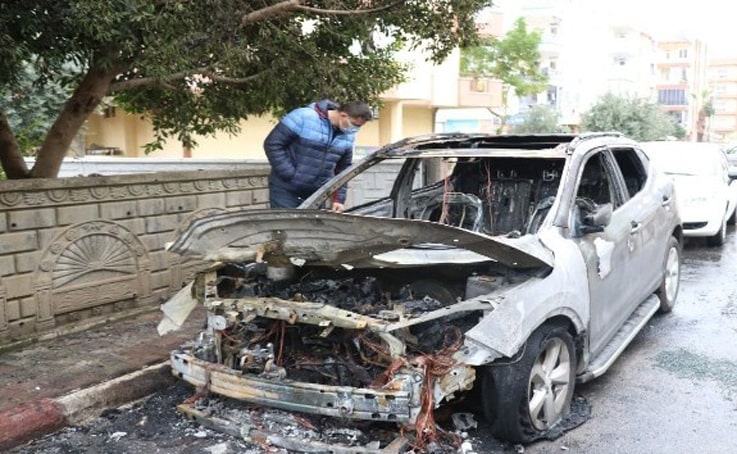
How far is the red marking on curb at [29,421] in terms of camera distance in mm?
3904

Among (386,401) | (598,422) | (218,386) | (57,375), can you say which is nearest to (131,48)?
(57,375)

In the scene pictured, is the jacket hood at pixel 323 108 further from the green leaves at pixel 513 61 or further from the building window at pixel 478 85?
the green leaves at pixel 513 61

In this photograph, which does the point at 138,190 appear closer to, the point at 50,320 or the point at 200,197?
the point at 200,197

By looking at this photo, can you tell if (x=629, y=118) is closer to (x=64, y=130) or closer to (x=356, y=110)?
(x=356, y=110)

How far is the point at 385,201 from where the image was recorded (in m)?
5.77

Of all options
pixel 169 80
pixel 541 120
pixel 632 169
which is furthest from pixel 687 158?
pixel 541 120

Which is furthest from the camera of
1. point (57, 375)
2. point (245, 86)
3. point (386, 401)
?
point (245, 86)

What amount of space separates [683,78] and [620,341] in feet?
311

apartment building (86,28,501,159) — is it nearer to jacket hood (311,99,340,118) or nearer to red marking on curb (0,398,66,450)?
jacket hood (311,99,340,118)

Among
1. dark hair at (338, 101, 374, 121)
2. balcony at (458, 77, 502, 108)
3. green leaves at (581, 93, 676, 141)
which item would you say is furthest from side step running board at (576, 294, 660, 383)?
green leaves at (581, 93, 676, 141)

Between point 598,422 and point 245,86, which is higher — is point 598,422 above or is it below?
below

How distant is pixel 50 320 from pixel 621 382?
4239mm

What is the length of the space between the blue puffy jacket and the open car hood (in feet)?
6.11

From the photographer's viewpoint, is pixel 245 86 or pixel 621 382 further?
pixel 245 86
